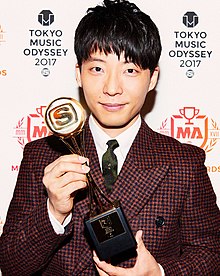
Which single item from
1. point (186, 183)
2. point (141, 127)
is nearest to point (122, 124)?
point (141, 127)

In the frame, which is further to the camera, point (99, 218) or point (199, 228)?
point (199, 228)

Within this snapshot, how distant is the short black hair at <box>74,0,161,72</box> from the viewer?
149cm

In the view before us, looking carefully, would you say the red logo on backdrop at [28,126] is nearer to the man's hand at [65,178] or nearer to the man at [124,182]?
the man at [124,182]

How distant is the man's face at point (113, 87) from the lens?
1.47m

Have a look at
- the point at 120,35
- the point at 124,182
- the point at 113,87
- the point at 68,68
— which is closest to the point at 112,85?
the point at 113,87

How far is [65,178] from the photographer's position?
4.27 ft

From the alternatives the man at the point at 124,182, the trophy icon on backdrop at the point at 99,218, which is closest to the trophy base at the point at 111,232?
the trophy icon on backdrop at the point at 99,218

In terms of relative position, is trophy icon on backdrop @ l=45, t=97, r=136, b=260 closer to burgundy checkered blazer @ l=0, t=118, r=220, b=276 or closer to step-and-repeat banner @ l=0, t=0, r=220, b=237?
burgundy checkered blazer @ l=0, t=118, r=220, b=276

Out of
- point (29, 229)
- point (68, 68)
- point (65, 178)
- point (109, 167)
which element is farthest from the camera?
point (68, 68)

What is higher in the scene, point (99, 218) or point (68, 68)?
point (68, 68)

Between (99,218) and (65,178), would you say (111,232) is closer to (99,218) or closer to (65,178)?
(99,218)

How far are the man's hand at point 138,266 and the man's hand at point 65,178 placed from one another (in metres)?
0.16

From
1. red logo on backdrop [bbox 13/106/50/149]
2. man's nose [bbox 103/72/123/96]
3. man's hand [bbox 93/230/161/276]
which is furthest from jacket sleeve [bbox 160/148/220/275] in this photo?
red logo on backdrop [bbox 13/106/50/149]

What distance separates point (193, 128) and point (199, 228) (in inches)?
18.5
